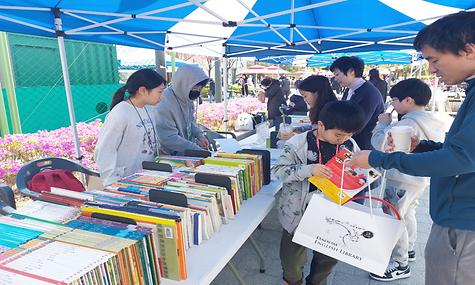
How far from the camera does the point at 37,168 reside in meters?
2.15

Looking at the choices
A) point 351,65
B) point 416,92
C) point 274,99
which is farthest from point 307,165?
point 274,99

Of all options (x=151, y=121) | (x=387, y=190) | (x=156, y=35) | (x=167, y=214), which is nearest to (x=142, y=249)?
(x=167, y=214)

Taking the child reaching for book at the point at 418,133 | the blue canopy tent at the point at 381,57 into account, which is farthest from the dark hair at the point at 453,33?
the blue canopy tent at the point at 381,57

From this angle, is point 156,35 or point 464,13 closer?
point 464,13

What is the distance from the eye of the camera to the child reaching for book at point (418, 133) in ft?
6.31

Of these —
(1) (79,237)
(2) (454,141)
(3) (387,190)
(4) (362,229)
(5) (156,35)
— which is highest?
(5) (156,35)

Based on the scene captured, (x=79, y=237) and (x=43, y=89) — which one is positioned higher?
(x=43, y=89)

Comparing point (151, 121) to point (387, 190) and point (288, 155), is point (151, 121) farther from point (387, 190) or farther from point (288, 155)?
point (387, 190)

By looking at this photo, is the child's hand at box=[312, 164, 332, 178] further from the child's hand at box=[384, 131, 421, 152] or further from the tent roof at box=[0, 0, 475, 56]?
the tent roof at box=[0, 0, 475, 56]

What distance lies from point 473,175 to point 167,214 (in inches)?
43.1

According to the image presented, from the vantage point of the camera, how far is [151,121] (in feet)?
7.12

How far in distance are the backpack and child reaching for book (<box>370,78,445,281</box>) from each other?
6.80ft

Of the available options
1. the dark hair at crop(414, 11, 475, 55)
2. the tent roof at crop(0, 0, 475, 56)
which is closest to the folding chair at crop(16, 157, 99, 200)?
the tent roof at crop(0, 0, 475, 56)

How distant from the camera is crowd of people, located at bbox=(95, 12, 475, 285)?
3.48 feet
